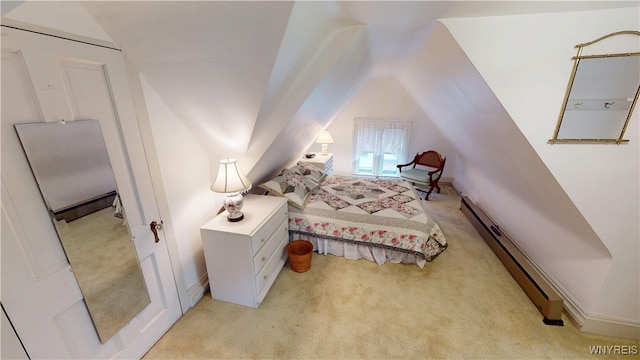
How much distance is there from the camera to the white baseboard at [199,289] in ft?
6.65

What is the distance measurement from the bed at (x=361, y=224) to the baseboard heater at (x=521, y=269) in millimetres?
588

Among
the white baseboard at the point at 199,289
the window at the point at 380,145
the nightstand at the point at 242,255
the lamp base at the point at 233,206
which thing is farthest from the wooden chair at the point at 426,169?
the white baseboard at the point at 199,289

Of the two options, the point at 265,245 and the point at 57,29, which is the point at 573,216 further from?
the point at 57,29

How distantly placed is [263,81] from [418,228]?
197 centimetres

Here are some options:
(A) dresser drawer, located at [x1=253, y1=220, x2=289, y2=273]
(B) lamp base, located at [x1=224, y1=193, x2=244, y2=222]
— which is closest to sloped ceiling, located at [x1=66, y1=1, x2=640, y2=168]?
(B) lamp base, located at [x1=224, y1=193, x2=244, y2=222]

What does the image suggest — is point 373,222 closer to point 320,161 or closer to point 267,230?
point 267,230

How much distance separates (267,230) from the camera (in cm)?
209

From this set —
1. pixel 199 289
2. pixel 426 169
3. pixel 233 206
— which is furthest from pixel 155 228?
pixel 426 169

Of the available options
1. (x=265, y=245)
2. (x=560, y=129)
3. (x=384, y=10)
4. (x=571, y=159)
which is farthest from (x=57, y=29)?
(x=571, y=159)

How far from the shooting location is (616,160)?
1.44 metres

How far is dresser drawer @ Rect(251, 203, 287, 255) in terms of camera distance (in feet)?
6.22

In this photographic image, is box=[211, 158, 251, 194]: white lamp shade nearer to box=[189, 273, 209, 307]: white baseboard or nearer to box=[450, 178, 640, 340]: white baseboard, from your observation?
box=[189, 273, 209, 307]: white baseboard

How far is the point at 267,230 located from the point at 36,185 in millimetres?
1366

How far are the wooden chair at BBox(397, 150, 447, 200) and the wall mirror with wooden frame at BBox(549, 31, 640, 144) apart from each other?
2647mm
